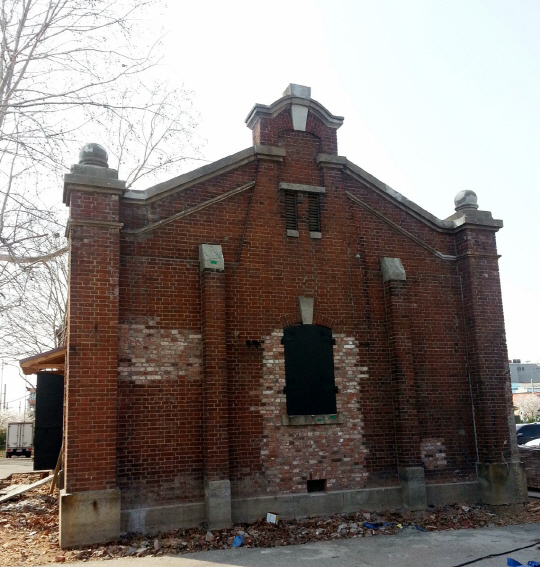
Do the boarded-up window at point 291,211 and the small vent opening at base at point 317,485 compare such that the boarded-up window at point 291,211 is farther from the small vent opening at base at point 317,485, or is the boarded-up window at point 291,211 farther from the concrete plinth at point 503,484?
the concrete plinth at point 503,484

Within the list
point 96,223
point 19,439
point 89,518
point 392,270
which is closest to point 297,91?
point 392,270

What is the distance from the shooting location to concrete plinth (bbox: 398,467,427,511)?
10.5m

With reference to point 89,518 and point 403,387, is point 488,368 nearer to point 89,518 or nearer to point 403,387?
point 403,387

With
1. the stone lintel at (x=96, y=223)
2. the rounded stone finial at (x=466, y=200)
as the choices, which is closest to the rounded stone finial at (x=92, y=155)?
the stone lintel at (x=96, y=223)

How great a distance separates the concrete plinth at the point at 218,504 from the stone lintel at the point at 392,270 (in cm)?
526

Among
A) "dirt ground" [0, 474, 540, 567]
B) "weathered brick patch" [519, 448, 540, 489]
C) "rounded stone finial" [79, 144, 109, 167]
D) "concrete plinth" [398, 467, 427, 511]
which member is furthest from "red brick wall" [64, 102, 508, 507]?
"weathered brick patch" [519, 448, 540, 489]

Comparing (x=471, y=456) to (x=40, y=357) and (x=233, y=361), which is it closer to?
(x=233, y=361)

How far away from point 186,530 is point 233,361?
9.55 ft

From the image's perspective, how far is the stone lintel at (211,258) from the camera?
9.86 m

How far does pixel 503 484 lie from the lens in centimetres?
1115

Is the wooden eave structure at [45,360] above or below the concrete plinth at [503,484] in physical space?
above

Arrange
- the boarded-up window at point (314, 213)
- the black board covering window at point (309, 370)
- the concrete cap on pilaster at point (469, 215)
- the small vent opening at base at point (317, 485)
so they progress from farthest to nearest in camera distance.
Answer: the concrete cap on pilaster at point (469, 215)
the boarded-up window at point (314, 213)
the black board covering window at point (309, 370)
the small vent opening at base at point (317, 485)

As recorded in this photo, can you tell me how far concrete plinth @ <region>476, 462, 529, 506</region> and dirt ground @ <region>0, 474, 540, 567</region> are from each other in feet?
0.72

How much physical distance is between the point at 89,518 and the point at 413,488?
19.6 ft
